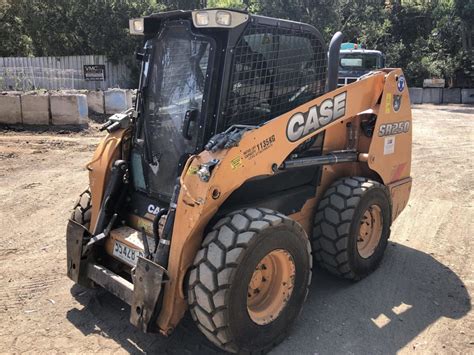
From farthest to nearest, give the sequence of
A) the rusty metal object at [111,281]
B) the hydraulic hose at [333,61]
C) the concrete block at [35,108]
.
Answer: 1. the concrete block at [35,108]
2. the hydraulic hose at [333,61]
3. the rusty metal object at [111,281]

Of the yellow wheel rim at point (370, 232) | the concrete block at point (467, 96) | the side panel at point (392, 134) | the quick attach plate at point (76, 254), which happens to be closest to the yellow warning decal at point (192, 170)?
the quick attach plate at point (76, 254)

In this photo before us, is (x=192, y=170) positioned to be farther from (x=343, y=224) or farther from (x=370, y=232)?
(x=370, y=232)

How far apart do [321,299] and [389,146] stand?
177 cm

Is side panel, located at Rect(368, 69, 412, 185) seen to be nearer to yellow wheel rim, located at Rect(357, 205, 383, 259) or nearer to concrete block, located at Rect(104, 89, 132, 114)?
yellow wheel rim, located at Rect(357, 205, 383, 259)

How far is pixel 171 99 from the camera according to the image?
3855mm

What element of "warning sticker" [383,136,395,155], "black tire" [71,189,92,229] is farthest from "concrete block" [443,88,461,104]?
"black tire" [71,189,92,229]

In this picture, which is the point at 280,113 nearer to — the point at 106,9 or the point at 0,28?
the point at 106,9

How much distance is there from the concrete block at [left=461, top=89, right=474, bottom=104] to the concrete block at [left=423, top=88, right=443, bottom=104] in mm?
1150

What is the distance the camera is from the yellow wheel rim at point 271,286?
135 inches

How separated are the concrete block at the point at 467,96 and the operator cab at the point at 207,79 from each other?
24641 mm

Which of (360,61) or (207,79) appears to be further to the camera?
(360,61)

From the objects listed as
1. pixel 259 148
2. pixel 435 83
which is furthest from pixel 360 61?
pixel 259 148

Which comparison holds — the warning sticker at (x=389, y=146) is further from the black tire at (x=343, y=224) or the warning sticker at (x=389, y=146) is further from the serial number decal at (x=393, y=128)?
the black tire at (x=343, y=224)

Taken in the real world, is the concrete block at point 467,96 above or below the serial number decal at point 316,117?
below
